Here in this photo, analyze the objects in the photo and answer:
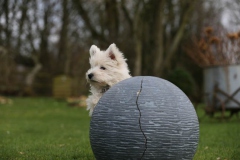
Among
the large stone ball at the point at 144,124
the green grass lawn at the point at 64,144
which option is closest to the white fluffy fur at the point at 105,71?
the green grass lawn at the point at 64,144

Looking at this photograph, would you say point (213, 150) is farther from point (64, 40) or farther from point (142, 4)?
point (64, 40)

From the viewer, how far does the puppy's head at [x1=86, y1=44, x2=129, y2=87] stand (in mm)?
8180

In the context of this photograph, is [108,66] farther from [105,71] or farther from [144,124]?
[144,124]

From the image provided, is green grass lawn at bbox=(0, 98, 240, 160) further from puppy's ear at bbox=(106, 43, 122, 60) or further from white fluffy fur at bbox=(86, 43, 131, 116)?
puppy's ear at bbox=(106, 43, 122, 60)

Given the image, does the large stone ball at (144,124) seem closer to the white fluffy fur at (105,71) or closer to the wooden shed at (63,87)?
the white fluffy fur at (105,71)

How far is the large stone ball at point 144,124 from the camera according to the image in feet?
18.2

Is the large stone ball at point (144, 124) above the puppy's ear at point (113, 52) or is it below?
below

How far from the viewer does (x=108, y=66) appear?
8297 mm

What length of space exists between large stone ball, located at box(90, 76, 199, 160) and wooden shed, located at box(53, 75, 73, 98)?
2661 centimetres

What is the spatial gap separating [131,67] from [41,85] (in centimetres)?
800

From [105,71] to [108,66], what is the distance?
4.4 inches

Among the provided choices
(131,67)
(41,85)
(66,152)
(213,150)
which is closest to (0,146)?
(66,152)

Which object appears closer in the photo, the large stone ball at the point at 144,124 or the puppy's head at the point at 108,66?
the large stone ball at the point at 144,124

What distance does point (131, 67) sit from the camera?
31.9m
